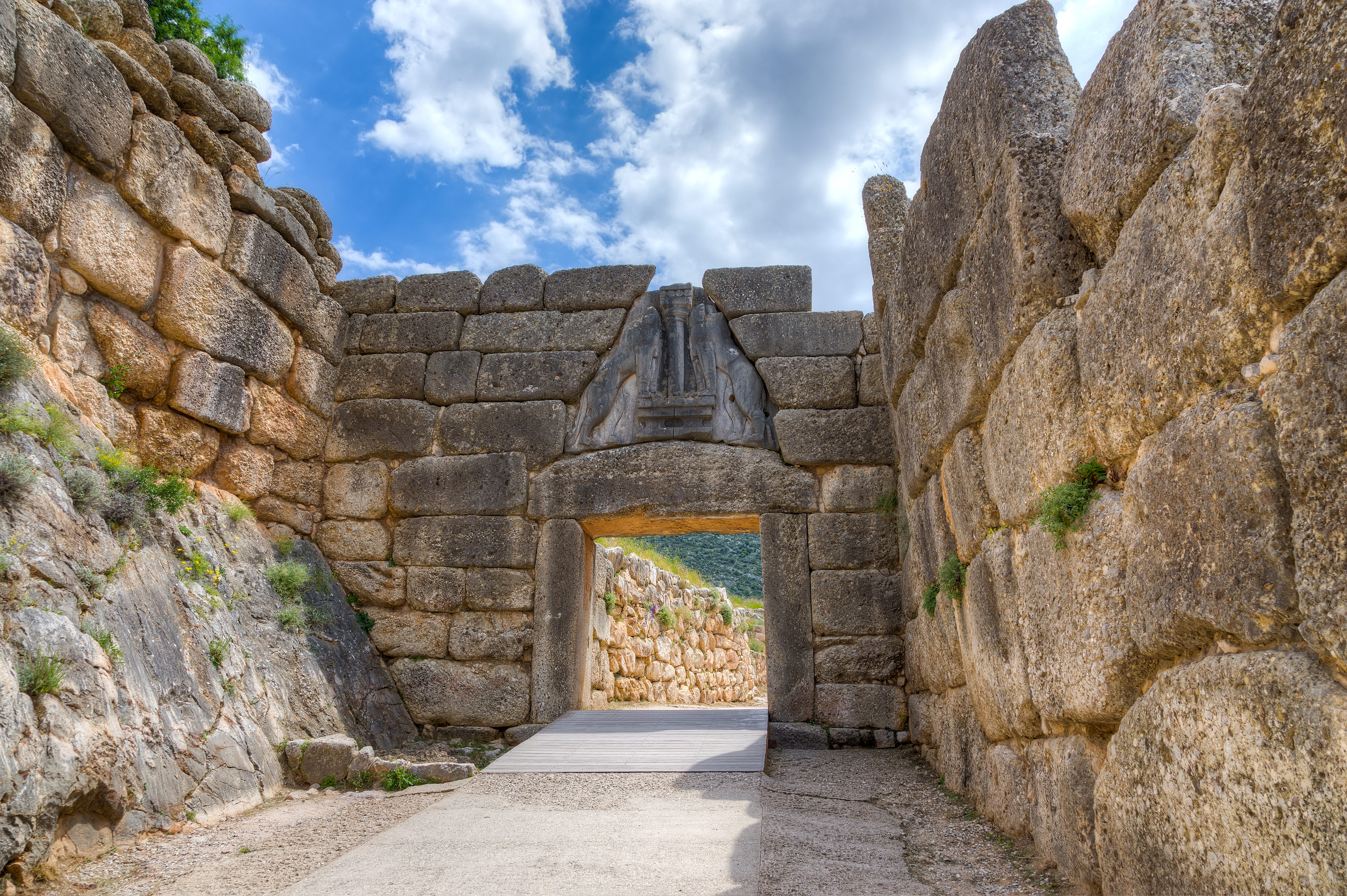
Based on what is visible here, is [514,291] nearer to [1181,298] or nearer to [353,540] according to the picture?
[353,540]

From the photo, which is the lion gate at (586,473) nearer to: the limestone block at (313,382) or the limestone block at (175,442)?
the limestone block at (313,382)

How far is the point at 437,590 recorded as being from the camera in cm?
685

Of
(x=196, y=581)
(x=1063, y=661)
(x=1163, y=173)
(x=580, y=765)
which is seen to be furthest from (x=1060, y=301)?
(x=196, y=581)

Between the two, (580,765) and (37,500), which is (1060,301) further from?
(37,500)

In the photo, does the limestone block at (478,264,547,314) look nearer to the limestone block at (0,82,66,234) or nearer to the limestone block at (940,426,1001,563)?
the limestone block at (0,82,66,234)

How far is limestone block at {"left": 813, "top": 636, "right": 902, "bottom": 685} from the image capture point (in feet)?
20.7

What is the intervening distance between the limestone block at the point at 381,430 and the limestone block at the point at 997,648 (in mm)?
4707

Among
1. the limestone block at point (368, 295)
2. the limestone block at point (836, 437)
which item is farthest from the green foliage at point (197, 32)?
the limestone block at point (836, 437)

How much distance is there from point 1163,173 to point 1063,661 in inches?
62.9

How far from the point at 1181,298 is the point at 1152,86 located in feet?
2.21

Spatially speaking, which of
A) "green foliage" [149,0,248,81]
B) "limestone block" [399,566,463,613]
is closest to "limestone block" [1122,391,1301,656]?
"limestone block" [399,566,463,613]

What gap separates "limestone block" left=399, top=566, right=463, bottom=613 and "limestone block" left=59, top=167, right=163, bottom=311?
277 cm

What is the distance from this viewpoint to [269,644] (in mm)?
5539

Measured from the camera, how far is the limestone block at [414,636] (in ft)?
22.2
